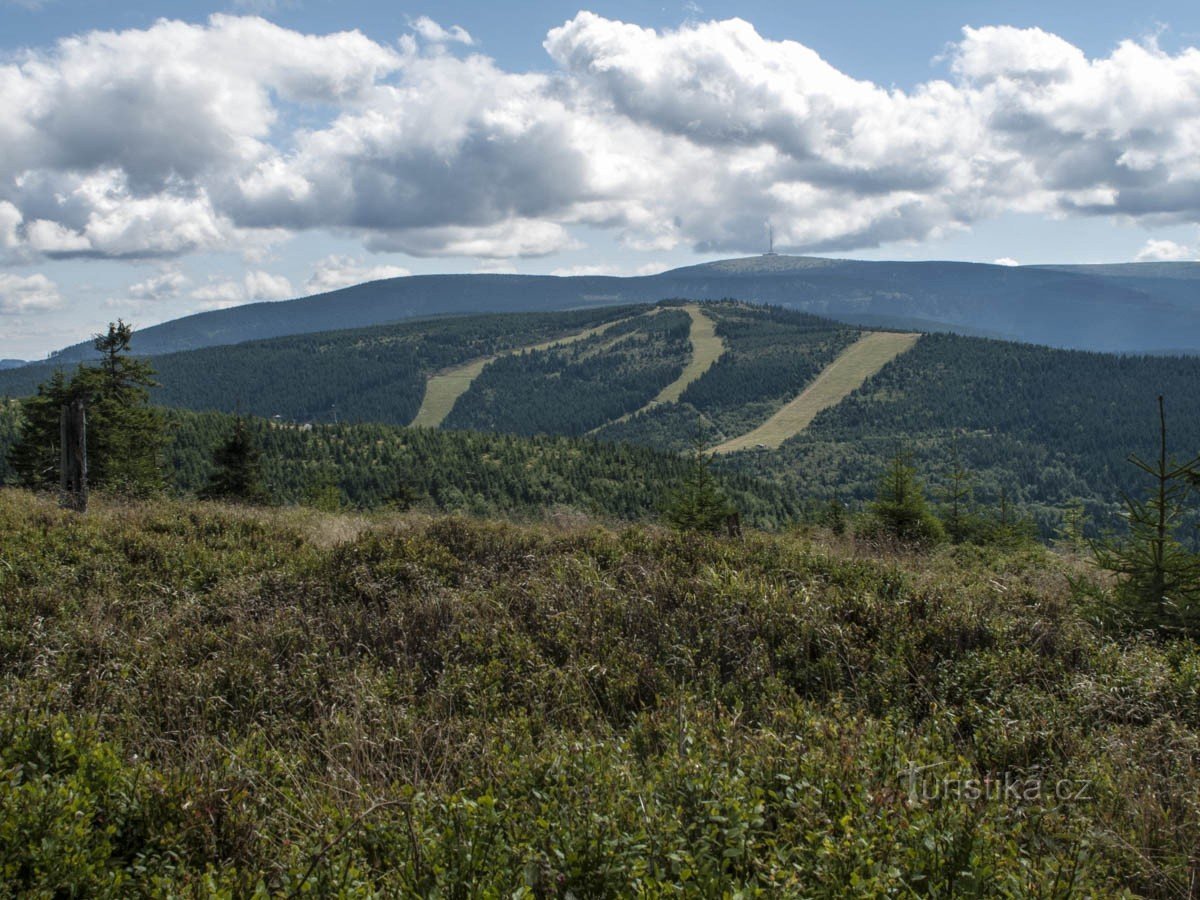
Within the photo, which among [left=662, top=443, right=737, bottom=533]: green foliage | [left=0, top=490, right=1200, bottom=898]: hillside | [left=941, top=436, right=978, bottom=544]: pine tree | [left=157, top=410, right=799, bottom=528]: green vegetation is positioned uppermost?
[left=0, top=490, right=1200, bottom=898]: hillside

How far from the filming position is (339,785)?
3965mm

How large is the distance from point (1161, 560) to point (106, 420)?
38.7 m

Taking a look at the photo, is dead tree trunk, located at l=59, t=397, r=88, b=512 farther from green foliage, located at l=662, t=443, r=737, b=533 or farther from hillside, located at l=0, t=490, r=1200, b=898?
green foliage, located at l=662, t=443, r=737, b=533

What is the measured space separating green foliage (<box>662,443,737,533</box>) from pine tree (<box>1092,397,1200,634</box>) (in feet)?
31.0

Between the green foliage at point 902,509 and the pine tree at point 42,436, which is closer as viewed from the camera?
the green foliage at point 902,509

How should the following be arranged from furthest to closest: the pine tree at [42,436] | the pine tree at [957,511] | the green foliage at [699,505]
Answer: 1. the pine tree at [42,436]
2. the pine tree at [957,511]
3. the green foliage at [699,505]

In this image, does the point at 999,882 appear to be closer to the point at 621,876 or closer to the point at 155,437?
the point at 621,876

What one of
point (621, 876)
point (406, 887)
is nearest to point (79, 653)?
point (406, 887)

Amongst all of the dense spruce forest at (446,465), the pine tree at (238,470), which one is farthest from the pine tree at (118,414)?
the dense spruce forest at (446,465)

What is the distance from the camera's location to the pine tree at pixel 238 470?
34.9m

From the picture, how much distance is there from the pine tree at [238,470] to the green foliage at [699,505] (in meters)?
24.4

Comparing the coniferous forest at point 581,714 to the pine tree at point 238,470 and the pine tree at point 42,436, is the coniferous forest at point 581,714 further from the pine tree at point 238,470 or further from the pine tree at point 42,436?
the pine tree at point 42,436

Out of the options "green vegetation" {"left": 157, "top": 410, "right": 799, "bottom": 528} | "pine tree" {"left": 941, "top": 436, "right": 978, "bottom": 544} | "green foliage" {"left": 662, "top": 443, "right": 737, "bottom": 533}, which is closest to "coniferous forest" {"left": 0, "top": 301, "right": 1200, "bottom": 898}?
"green foliage" {"left": 662, "top": 443, "right": 737, "bottom": 533}

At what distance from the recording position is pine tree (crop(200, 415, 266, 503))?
115 ft
